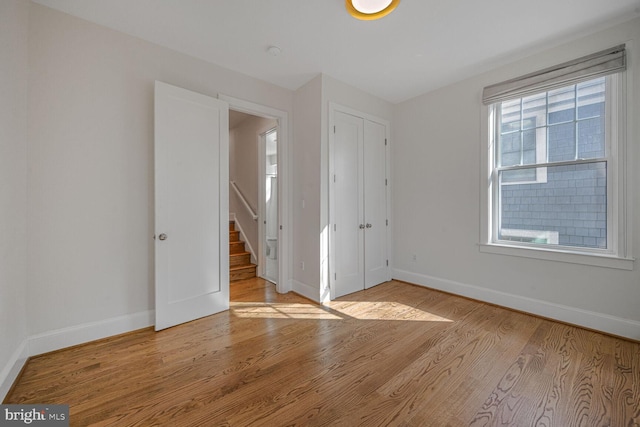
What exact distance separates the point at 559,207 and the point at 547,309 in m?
1.05

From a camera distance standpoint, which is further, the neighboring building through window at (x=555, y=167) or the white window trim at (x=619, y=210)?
the neighboring building through window at (x=555, y=167)

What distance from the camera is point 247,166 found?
4.91 m

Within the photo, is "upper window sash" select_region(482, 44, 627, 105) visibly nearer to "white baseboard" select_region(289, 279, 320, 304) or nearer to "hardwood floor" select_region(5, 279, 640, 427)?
"hardwood floor" select_region(5, 279, 640, 427)

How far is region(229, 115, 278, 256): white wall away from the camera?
177 inches

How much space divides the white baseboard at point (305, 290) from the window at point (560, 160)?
2.16m

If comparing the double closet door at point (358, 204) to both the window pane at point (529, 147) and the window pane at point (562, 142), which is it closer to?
the window pane at point (529, 147)

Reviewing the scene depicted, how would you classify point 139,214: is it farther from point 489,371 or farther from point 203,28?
point 489,371

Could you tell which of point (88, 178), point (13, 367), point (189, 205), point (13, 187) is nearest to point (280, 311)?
point (189, 205)

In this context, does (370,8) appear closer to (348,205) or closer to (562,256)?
(348,205)

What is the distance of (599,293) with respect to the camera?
2.41m

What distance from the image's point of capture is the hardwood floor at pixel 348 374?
58.3 inches

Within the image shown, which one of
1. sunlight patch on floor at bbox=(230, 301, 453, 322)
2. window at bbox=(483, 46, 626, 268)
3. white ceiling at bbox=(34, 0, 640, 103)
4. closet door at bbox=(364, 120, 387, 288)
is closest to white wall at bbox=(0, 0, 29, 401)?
white ceiling at bbox=(34, 0, 640, 103)

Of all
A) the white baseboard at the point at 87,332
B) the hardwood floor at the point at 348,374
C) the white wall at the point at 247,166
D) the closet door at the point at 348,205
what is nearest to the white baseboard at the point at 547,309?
the hardwood floor at the point at 348,374

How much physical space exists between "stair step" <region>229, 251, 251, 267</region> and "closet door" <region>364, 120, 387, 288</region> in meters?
2.04
